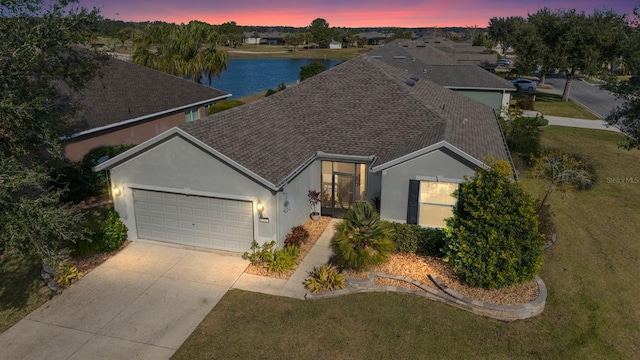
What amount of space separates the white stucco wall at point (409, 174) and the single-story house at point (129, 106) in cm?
1494

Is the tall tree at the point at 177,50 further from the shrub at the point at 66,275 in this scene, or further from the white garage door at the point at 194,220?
the shrub at the point at 66,275

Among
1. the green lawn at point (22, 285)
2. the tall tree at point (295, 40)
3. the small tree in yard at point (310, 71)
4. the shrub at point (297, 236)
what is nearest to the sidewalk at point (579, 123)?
the small tree in yard at point (310, 71)

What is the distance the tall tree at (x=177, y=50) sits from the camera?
41375mm

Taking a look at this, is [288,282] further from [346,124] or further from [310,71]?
[310,71]

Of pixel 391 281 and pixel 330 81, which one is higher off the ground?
pixel 330 81

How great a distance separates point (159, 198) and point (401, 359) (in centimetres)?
1049

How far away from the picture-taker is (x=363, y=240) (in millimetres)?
13633

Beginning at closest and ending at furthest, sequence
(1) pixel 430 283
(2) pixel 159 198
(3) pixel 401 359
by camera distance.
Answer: (3) pixel 401 359 → (1) pixel 430 283 → (2) pixel 159 198

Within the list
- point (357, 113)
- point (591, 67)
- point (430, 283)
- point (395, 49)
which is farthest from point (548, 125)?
point (430, 283)

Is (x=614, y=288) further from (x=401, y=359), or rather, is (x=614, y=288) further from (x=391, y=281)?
(x=401, y=359)

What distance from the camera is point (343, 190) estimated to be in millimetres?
18922

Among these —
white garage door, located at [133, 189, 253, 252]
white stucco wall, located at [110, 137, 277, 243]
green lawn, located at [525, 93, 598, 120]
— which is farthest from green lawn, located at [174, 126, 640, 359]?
green lawn, located at [525, 93, 598, 120]

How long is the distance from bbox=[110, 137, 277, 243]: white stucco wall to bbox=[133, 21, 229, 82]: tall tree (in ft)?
93.1

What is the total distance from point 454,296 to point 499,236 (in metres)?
2.22
